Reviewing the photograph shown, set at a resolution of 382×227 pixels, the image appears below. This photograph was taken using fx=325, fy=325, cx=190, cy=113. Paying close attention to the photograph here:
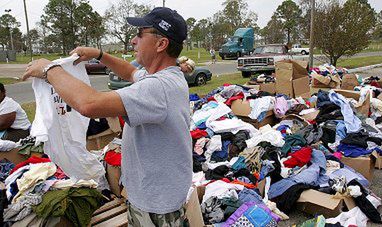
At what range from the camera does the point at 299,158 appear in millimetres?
4656

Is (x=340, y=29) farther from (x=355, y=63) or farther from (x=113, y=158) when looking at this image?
(x=113, y=158)

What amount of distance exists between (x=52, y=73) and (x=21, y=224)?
6.49 feet

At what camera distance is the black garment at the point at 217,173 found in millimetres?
4460

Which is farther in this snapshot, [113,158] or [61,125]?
[113,158]

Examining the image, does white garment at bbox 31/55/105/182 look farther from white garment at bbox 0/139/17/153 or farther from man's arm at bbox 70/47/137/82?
white garment at bbox 0/139/17/153

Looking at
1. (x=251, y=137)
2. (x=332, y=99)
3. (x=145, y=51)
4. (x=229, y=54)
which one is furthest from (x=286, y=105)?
(x=229, y=54)

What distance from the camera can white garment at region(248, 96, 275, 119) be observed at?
658 centimetres

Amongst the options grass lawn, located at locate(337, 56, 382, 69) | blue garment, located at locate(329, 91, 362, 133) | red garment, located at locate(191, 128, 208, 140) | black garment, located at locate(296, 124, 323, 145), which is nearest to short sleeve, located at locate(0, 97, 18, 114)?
red garment, located at locate(191, 128, 208, 140)

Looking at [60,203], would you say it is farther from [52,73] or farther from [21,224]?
[52,73]

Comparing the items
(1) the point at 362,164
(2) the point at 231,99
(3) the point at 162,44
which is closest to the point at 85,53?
(3) the point at 162,44

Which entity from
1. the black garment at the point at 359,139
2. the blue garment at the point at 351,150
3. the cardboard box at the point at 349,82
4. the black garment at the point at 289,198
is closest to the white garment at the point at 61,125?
the black garment at the point at 289,198

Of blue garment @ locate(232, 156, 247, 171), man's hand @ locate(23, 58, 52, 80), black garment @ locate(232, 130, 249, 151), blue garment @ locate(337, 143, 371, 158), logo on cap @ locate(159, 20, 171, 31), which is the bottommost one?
blue garment @ locate(232, 156, 247, 171)

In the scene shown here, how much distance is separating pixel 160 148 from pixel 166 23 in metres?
0.61

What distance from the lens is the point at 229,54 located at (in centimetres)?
3475
